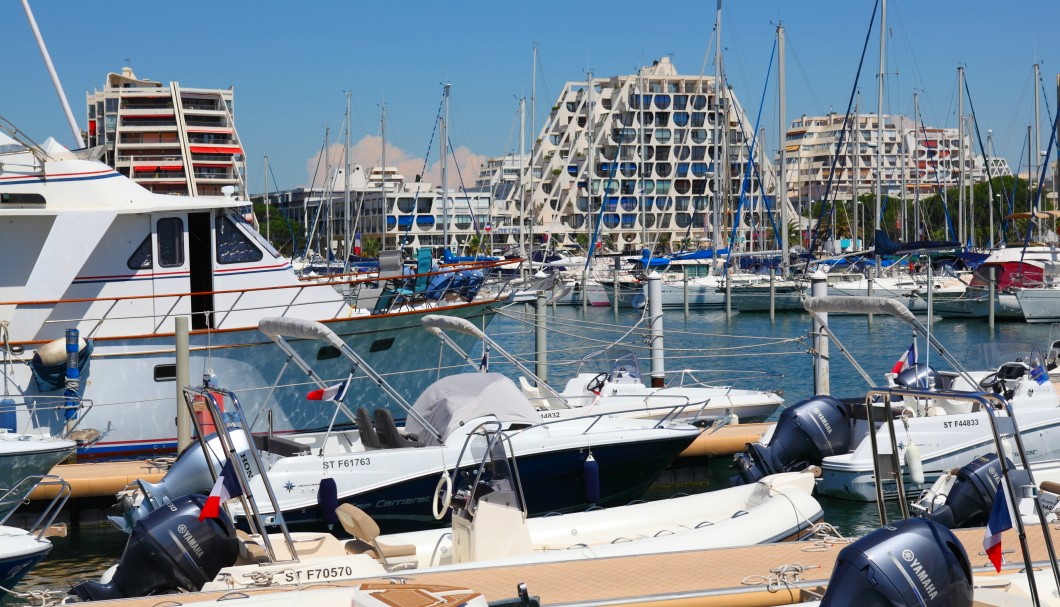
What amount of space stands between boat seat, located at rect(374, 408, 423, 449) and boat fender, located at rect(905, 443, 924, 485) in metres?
5.40

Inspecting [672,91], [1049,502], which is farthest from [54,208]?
[672,91]

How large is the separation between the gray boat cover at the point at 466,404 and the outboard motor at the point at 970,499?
4.31 meters

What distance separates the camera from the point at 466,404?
483 inches

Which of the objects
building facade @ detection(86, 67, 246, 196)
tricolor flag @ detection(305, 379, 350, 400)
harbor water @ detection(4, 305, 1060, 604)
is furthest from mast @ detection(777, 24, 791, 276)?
building facade @ detection(86, 67, 246, 196)

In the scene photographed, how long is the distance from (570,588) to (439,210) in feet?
355

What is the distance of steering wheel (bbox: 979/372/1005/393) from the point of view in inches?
557

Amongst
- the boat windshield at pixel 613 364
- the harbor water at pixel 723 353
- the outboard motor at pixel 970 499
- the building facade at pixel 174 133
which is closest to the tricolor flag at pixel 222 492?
the harbor water at pixel 723 353

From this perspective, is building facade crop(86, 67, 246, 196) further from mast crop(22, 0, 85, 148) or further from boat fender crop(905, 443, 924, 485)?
boat fender crop(905, 443, 924, 485)

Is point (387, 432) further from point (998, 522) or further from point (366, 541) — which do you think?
point (998, 522)

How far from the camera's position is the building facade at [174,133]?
9544 cm

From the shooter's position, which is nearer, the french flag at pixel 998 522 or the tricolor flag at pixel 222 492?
the french flag at pixel 998 522

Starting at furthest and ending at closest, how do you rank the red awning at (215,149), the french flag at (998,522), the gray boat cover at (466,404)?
the red awning at (215,149) < the gray boat cover at (466,404) < the french flag at (998,522)

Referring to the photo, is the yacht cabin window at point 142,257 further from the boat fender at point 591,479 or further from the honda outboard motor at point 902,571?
the honda outboard motor at point 902,571

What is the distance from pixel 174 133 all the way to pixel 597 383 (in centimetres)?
8792
